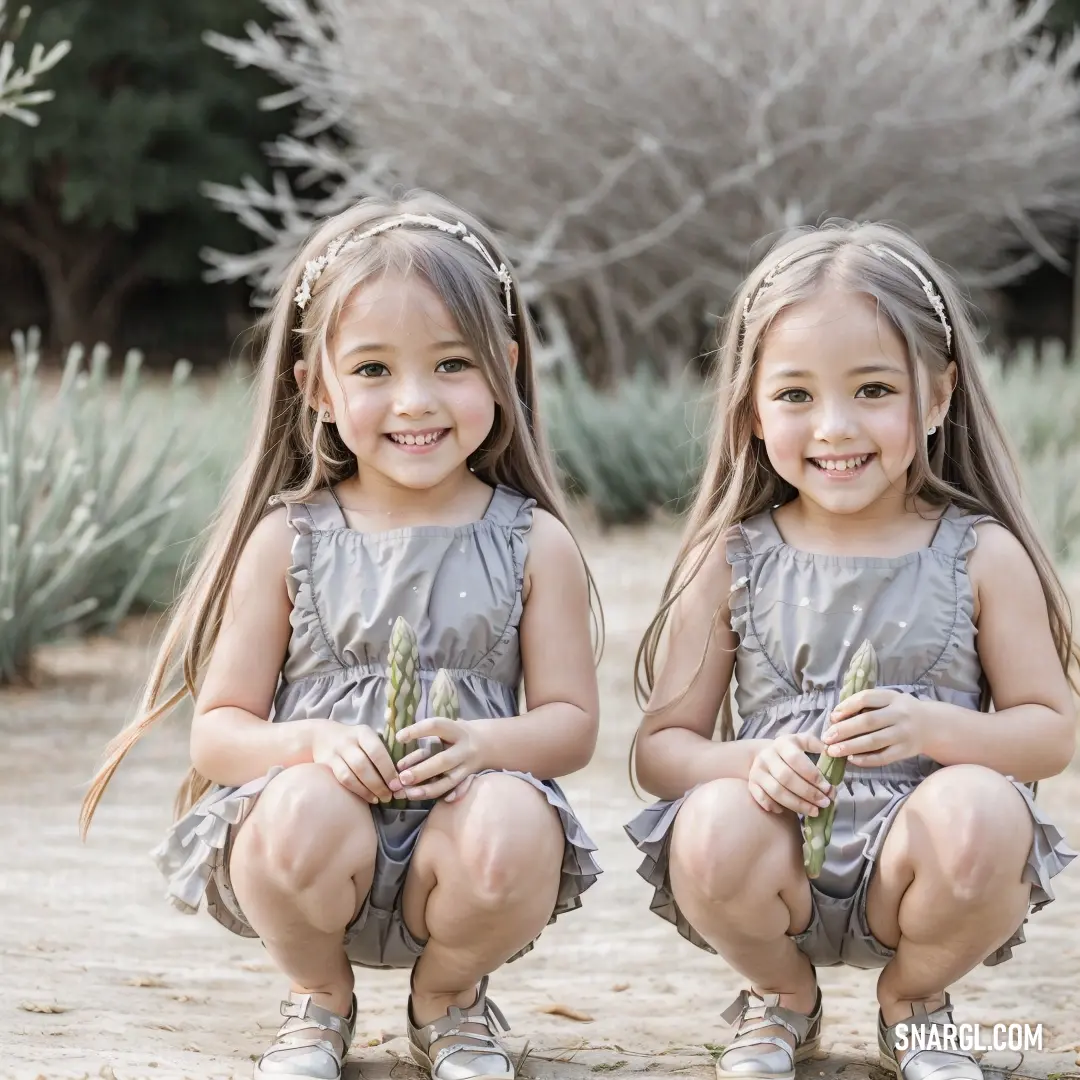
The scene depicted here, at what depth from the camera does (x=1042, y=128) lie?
9047 millimetres

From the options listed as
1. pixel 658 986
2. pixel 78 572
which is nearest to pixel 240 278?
pixel 78 572

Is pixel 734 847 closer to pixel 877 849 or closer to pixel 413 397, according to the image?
pixel 877 849

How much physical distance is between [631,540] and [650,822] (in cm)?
394

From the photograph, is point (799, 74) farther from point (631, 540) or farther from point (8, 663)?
point (8, 663)

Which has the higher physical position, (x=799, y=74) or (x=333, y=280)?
(x=799, y=74)

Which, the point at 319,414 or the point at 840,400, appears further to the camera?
the point at 319,414

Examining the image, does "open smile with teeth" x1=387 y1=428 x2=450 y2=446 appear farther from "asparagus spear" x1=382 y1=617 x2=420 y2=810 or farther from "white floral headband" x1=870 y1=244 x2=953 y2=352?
"white floral headband" x1=870 y1=244 x2=953 y2=352

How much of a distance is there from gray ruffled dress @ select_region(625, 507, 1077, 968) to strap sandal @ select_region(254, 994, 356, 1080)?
1.42ft

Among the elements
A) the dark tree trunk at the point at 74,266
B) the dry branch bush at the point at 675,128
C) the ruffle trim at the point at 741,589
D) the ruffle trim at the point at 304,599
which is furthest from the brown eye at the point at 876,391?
the dark tree trunk at the point at 74,266

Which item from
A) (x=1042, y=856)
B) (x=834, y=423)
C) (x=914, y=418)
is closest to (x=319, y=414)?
(x=834, y=423)

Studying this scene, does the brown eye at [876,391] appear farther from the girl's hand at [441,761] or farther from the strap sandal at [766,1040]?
the strap sandal at [766,1040]

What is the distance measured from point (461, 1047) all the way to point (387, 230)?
108cm

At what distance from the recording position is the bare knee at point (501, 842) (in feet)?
6.43

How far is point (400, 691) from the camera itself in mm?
1978
